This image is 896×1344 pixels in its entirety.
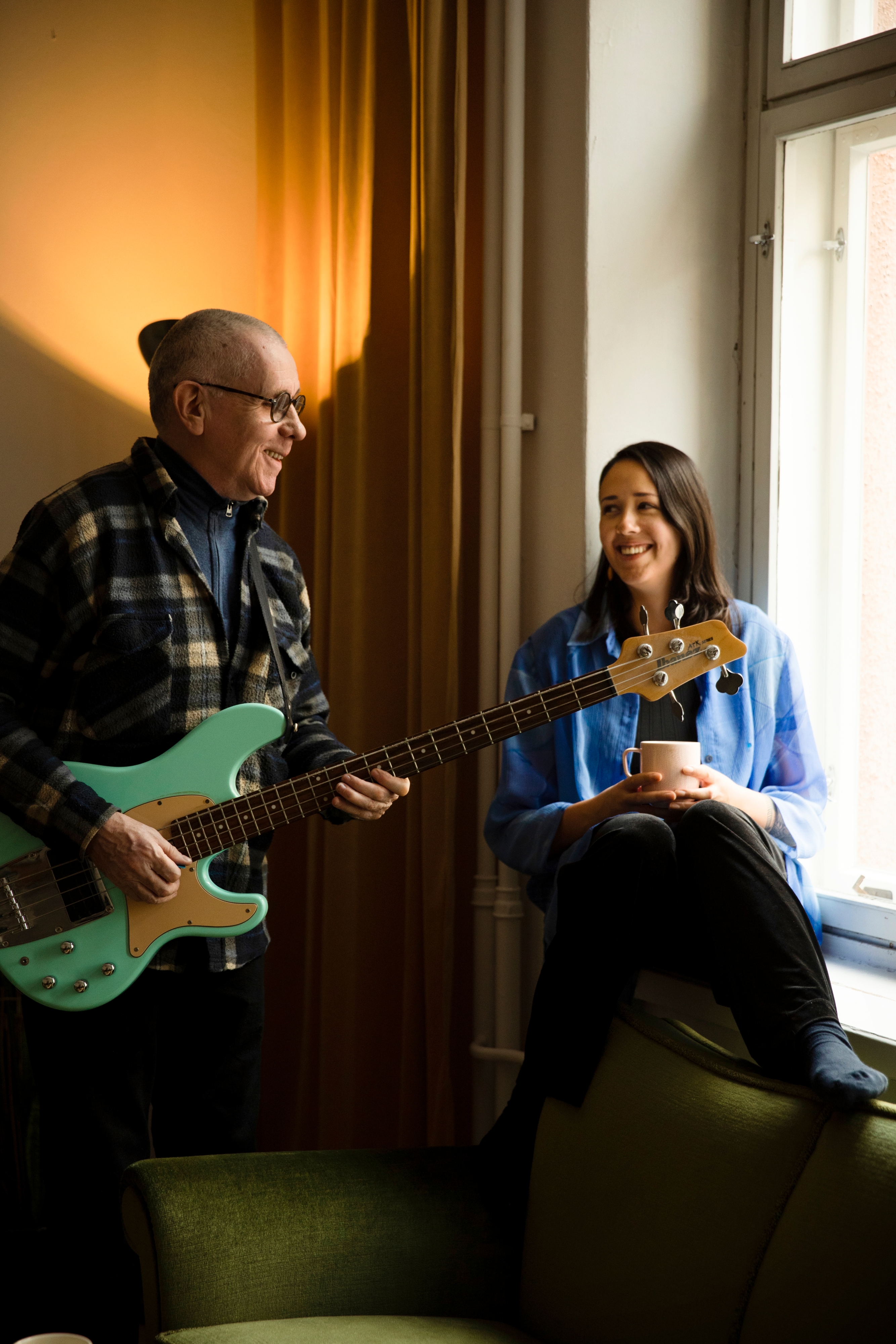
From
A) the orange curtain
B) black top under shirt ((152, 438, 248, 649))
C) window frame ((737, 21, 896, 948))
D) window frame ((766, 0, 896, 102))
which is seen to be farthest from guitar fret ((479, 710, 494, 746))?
window frame ((766, 0, 896, 102))

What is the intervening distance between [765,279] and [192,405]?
1072 millimetres

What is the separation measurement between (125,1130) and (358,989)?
29.3 inches

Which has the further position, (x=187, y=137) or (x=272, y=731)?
(x=187, y=137)

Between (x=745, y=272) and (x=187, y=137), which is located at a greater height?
(x=187, y=137)

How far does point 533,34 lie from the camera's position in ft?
6.61

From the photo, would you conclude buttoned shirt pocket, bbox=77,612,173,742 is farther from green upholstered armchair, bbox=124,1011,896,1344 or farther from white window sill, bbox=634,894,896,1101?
white window sill, bbox=634,894,896,1101

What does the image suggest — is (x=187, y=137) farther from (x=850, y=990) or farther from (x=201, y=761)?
(x=850, y=990)

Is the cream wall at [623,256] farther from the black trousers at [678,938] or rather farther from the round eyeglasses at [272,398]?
the black trousers at [678,938]

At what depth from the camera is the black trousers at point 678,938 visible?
1273 mm

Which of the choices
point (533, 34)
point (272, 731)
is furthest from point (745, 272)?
point (272, 731)

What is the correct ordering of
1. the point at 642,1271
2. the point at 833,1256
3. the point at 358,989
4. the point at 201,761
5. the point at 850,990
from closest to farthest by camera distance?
the point at 833,1256 → the point at 642,1271 → the point at 201,761 → the point at 850,990 → the point at 358,989

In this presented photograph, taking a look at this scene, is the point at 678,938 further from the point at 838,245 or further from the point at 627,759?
the point at 838,245

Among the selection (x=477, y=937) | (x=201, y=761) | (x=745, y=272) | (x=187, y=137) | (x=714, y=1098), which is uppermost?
(x=187, y=137)

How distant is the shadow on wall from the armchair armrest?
1.54 metres
